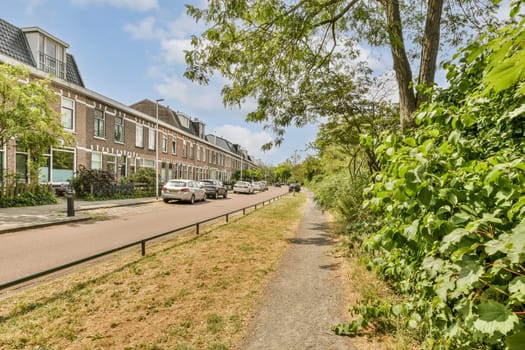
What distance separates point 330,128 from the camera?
952cm

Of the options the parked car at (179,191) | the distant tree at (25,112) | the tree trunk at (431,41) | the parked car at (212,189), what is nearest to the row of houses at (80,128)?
the distant tree at (25,112)

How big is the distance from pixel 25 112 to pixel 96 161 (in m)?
10.7

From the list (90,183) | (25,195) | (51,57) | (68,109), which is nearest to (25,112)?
(25,195)

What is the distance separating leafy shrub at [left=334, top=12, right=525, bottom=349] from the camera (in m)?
1.42

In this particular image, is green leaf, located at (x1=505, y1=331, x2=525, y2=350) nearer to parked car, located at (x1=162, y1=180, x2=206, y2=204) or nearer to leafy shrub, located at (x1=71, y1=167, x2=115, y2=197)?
parked car, located at (x1=162, y1=180, x2=206, y2=204)

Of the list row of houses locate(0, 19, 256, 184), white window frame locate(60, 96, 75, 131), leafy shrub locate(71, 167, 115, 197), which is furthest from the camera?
white window frame locate(60, 96, 75, 131)

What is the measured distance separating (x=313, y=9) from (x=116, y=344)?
22.8 ft

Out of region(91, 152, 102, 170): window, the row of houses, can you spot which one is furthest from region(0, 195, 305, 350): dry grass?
region(91, 152, 102, 170): window

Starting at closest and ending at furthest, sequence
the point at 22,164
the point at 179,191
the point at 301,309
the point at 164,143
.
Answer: the point at 301,309, the point at 22,164, the point at 179,191, the point at 164,143

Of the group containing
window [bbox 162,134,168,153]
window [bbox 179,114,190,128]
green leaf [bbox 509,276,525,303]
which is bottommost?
green leaf [bbox 509,276,525,303]

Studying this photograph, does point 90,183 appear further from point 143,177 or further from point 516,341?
point 516,341

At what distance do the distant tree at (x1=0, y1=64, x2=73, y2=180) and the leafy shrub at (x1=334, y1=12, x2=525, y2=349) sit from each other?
1425 centimetres

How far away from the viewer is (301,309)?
3.96 metres

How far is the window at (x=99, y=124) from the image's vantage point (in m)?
21.9
